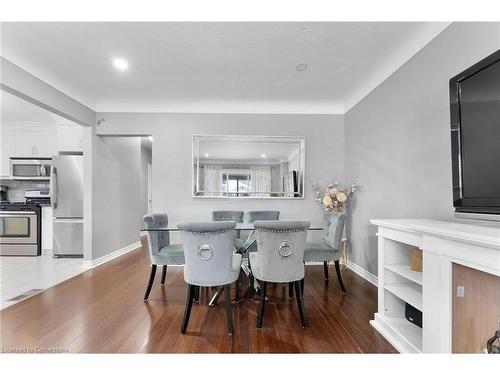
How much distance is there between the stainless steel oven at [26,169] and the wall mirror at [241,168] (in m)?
3.32

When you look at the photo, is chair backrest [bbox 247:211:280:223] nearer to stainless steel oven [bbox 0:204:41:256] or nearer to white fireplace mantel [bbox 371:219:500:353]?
white fireplace mantel [bbox 371:219:500:353]

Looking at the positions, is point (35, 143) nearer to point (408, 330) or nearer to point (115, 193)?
point (115, 193)

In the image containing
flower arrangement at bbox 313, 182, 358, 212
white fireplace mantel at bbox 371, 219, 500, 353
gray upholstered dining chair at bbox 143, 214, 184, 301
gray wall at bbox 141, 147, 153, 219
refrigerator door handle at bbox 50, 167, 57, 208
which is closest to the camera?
white fireplace mantel at bbox 371, 219, 500, 353

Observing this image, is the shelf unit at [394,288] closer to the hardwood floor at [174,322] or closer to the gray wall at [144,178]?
the hardwood floor at [174,322]

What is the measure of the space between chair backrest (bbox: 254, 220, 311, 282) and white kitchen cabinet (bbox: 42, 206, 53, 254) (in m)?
4.61

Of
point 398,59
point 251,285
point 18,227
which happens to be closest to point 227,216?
point 251,285

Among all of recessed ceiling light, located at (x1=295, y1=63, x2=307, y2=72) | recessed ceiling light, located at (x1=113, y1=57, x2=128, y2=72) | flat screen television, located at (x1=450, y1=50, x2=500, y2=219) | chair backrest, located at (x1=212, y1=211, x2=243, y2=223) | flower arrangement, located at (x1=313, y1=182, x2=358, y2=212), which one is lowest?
chair backrest, located at (x1=212, y1=211, x2=243, y2=223)

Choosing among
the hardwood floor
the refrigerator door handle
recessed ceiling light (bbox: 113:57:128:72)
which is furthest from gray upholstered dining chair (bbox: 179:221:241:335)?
the refrigerator door handle

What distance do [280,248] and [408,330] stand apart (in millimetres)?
1095

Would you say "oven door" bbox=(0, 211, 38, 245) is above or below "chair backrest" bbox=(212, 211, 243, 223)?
below

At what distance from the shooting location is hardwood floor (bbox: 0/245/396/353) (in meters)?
1.77

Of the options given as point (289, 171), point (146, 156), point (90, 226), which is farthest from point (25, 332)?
point (146, 156)

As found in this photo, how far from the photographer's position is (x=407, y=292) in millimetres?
1801
